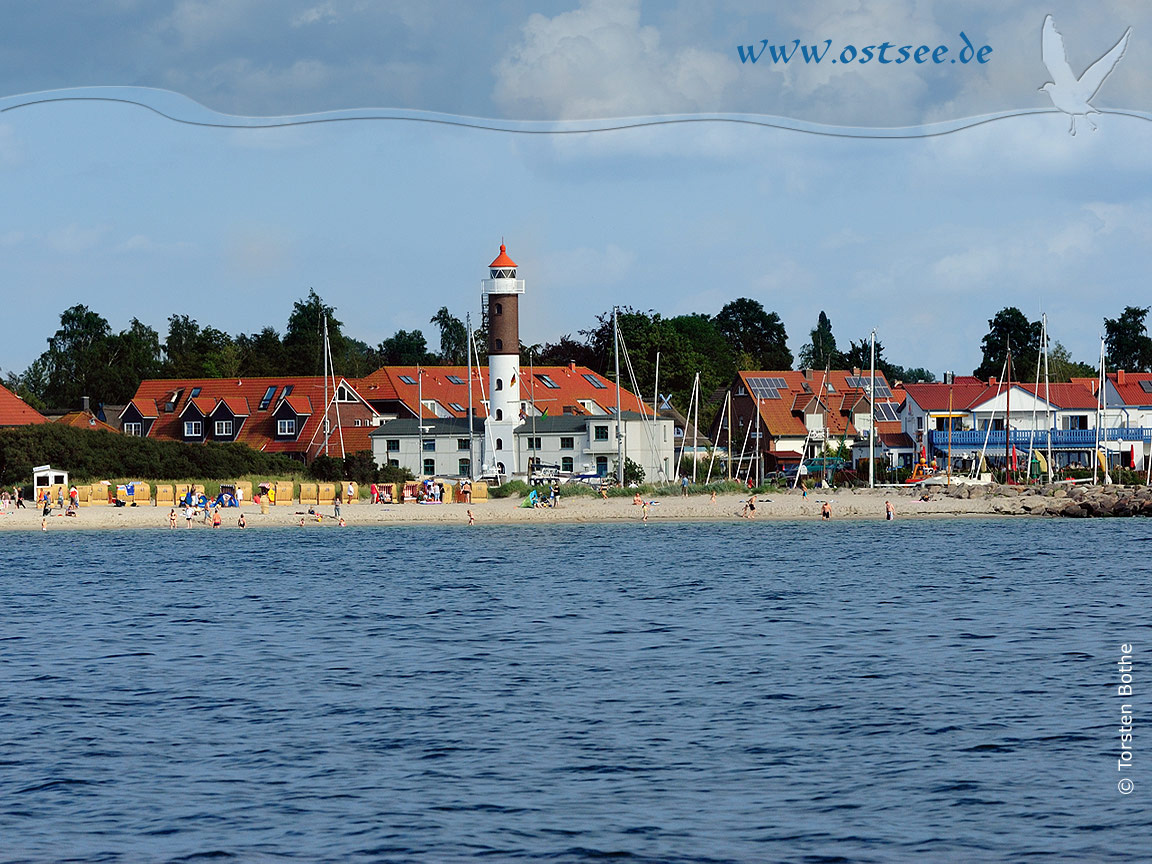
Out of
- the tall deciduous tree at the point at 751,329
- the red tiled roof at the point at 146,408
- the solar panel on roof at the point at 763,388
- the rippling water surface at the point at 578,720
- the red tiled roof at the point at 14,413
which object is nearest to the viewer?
the rippling water surface at the point at 578,720

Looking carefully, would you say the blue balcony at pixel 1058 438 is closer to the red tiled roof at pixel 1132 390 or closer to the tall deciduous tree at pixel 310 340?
the red tiled roof at pixel 1132 390

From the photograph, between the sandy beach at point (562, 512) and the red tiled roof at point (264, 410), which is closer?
the sandy beach at point (562, 512)

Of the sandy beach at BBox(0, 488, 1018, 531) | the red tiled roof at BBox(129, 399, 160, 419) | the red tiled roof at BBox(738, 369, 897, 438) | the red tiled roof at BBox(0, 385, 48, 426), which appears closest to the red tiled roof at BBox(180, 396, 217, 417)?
the red tiled roof at BBox(129, 399, 160, 419)

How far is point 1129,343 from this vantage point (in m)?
135

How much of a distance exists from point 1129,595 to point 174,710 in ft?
76.2

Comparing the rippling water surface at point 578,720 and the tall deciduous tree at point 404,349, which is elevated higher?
the tall deciduous tree at point 404,349

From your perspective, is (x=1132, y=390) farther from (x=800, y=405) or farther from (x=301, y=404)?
(x=301, y=404)

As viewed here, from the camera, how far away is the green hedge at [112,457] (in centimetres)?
6731

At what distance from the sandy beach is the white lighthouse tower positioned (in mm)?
10972

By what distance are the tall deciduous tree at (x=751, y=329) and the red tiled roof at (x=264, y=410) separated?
61717mm

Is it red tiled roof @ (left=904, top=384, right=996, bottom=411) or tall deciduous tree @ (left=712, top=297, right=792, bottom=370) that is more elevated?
tall deciduous tree @ (left=712, top=297, right=792, bottom=370)

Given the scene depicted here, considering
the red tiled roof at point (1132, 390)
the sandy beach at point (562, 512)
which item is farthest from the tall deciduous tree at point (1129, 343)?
the sandy beach at point (562, 512)

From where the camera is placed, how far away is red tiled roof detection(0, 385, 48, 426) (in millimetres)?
78562

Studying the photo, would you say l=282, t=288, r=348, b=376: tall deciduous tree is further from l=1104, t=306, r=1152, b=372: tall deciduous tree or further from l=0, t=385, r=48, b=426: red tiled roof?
l=1104, t=306, r=1152, b=372: tall deciduous tree
